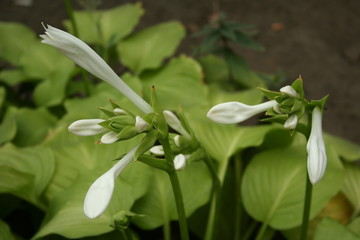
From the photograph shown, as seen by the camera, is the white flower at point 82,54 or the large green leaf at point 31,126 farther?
the large green leaf at point 31,126

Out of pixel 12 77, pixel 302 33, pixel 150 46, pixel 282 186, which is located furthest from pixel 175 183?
pixel 302 33

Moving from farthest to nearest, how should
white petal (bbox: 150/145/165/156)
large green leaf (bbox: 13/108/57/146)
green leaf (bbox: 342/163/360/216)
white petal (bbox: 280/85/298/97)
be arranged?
large green leaf (bbox: 13/108/57/146) < green leaf (bbox: 342/163/360/216) < white petal (bbox: 150/145/165/156) < white petal (bbox: 280/85/298/97)

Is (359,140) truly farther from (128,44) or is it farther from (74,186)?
(74,186)

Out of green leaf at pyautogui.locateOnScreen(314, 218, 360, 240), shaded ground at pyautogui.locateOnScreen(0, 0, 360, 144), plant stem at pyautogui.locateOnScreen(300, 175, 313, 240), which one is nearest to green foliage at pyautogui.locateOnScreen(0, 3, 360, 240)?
green leaf at pyautogui.locateOnScreen(314, 218, 360, 240)

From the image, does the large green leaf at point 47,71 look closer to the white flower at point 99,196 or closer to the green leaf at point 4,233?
the green leaf at point 4,233

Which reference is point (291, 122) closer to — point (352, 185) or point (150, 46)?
point (352, 185)

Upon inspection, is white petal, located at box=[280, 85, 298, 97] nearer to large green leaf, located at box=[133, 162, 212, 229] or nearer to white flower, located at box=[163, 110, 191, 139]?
white flower, located at box=[163, 110, 191, 139]

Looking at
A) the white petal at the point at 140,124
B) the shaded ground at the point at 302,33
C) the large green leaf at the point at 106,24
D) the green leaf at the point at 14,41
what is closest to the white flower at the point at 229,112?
the white petal at the point at 140,124
